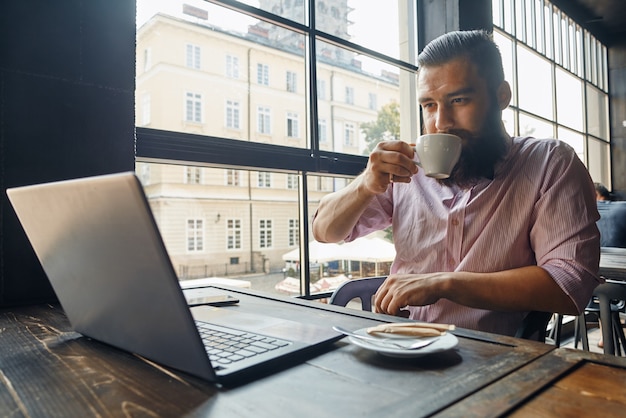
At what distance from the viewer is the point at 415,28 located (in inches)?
116

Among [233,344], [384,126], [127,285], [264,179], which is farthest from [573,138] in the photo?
[127,285]

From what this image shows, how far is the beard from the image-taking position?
52.6 inches

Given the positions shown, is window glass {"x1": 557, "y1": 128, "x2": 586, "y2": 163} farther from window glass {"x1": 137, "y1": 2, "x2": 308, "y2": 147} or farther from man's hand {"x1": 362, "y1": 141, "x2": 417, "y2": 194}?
man's hand {"x1": 362, "y1": 141, "x2": 417, "y2": 194}

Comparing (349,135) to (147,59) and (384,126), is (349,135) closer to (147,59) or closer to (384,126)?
(384,126)

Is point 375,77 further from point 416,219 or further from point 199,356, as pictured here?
point 199,356

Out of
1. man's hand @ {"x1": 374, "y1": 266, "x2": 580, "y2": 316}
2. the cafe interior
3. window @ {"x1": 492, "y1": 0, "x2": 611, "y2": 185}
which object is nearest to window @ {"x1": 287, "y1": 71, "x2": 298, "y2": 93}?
the cafe interior

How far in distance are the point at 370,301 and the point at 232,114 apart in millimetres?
1039

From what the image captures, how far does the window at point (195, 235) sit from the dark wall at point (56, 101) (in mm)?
598

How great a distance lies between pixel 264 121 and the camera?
2.07 metres

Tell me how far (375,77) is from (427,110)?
1.39 metres

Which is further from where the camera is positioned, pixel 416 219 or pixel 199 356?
pixel 416 219

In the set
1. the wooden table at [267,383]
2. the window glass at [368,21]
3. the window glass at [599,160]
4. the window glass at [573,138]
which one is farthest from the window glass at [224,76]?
the window glass at [599,160]

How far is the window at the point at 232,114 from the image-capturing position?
1.92 m

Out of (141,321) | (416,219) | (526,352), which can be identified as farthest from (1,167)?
(526,352)
